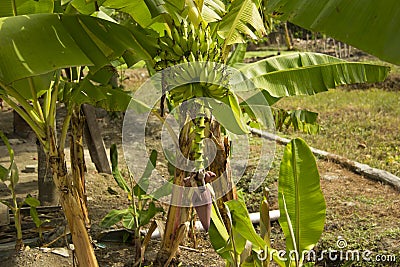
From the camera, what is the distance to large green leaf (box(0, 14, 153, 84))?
2238 mm

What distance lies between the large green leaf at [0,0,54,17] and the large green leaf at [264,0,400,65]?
4.73 ft

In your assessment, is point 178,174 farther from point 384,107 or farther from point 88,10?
point 384,107

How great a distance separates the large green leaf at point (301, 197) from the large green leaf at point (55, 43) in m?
0.87

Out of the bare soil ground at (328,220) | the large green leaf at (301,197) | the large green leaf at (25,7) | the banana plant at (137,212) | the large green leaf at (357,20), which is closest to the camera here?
the large green leaf at (357,20)

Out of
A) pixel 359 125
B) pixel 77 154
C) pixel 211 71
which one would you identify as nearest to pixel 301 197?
pixel 211 71

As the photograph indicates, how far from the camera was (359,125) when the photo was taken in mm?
7141

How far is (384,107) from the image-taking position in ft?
25.8

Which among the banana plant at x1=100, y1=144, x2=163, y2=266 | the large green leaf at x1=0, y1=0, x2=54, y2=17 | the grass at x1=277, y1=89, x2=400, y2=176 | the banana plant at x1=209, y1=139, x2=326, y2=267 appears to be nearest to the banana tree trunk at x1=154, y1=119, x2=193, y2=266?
the banana plant at x1=100, y1=144, x2=163, y2=266

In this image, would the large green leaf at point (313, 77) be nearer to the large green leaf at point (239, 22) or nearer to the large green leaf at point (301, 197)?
the large green leaf at point (239, 22)

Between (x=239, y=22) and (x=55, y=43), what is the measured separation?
3.20 ft

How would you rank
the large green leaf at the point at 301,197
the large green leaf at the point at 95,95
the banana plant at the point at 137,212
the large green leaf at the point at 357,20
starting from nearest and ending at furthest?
the large green leaf at the point at 357,20
the large green leaf at the point at 301,197
the large green leaf at the point at 95,95
the banana plant at the point at 137,212

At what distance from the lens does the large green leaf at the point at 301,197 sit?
237cm

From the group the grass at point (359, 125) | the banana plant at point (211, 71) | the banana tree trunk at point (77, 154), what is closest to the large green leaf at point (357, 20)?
the banana plant at point (211, 71)

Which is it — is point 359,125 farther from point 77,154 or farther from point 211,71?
point 211,71
